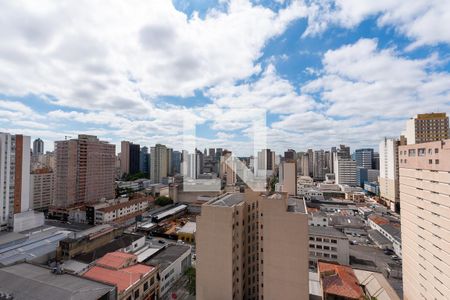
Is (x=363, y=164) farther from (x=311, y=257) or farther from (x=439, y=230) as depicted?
(x=439, y=230)

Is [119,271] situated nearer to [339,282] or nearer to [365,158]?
[339,282]

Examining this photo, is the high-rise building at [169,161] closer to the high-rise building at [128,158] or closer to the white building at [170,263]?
the high-rise building at [128,158]

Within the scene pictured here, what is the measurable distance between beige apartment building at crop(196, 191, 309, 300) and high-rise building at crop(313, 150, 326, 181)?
4080cm

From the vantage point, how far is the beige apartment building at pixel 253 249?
6.02 meters

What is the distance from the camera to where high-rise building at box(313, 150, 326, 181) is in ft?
145

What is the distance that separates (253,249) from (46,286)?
5565 mm

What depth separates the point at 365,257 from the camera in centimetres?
1188

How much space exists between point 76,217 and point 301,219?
17751 mm

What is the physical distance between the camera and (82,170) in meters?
18.8

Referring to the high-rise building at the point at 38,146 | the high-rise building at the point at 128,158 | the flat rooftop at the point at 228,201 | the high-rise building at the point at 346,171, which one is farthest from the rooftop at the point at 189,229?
the high-rise building at the point at 38,146

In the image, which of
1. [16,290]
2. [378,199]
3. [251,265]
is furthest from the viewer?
[378,199]

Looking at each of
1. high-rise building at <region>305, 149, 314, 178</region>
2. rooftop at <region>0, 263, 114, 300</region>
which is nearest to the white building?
rooftop at <region>0, 263, 114, 300</region>

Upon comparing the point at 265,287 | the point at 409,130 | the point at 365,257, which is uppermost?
the point at 409,130

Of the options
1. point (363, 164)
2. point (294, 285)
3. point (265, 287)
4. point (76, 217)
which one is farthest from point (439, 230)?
point (363, 164)
